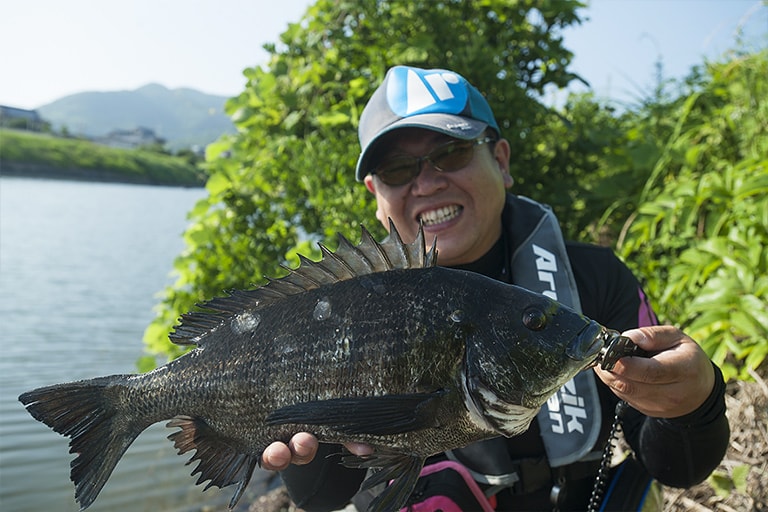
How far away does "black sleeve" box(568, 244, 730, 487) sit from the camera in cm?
221

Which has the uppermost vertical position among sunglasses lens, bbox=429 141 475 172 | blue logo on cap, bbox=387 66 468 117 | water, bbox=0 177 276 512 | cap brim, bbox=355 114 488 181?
blue logo on cap, bbox=387 66 468 117

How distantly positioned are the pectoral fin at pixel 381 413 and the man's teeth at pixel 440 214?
120 centimetres

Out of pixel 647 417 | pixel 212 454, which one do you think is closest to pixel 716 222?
pixel 647 417

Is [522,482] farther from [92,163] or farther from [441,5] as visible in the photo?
[92,163]

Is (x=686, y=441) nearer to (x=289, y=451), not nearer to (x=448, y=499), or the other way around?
(x=448, y=499)

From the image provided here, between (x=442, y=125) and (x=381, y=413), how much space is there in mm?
1369

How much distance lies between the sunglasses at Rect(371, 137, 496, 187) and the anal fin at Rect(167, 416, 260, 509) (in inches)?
53.6

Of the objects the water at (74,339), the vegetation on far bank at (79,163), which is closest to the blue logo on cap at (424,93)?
the water at (74,339)

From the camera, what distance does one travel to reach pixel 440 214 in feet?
8.80

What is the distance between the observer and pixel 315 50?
17.8ft

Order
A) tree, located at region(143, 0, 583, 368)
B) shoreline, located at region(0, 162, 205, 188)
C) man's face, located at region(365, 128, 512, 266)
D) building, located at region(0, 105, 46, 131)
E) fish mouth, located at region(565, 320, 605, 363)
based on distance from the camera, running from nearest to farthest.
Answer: fish mouth, located at region(565, 320, 605, 363), man's face, located at region(365, 128, 512, 266), tree, located at region(143, 0, 583, 368), shoreline, located at region(0, 162, 205, 188), building, located at region(0, 105, 46, 131)

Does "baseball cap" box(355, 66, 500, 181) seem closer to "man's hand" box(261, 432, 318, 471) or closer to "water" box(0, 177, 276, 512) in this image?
"man's hand" box(261, 432, 318, 471)

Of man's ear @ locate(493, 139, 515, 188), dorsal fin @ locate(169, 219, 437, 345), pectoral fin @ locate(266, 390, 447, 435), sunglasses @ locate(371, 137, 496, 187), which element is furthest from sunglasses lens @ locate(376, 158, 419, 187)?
pectoral fin @ locate(266, 390, 447, 435)

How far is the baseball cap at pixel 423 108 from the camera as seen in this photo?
2564mm
